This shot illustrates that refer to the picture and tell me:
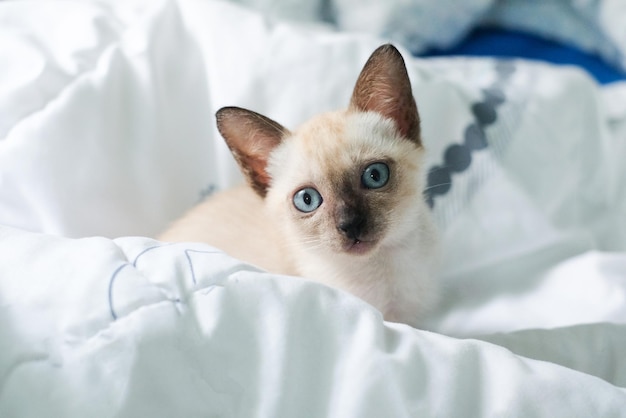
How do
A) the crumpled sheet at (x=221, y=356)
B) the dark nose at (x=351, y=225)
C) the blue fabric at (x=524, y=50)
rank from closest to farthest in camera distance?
the crumpled sheet at (x=221, y=356) → the dark nose at (x=351, y=225) → the blue fabric at (x=524, y=50)

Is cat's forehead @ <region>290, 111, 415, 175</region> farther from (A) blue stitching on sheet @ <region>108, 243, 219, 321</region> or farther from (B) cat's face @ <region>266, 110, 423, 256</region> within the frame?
(A) blue stitching on sheet @ <region>108, 243, 219, 321</region>

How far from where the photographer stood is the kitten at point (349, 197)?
934 millimetres

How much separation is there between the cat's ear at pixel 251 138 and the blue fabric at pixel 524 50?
34.5 inches

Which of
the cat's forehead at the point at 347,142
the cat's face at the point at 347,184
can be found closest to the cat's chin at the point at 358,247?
the cat's face at the point at 347,184

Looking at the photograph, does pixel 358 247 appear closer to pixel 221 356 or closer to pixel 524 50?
pixel 221 356

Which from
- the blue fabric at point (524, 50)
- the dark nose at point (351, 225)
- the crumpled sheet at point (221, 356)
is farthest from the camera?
the blue fabric at point (524, 50)

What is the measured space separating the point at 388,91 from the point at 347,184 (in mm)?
164

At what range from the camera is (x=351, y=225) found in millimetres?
903

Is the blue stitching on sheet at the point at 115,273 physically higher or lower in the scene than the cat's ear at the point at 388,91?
lower

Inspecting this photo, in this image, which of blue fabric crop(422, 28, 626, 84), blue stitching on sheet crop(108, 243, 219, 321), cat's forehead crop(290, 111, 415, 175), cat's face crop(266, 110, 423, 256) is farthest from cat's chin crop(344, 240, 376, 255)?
blue fabric crop(422, 28, 626, 84)

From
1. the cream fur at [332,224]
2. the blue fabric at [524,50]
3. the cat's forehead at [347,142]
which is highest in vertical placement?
the blue fabric at [524,50]

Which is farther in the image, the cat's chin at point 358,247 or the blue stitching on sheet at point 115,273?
the cat's chin at point 358,247

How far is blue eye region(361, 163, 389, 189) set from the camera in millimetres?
942

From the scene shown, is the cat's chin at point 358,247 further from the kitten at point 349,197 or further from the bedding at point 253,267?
the bedding at point 253,267
